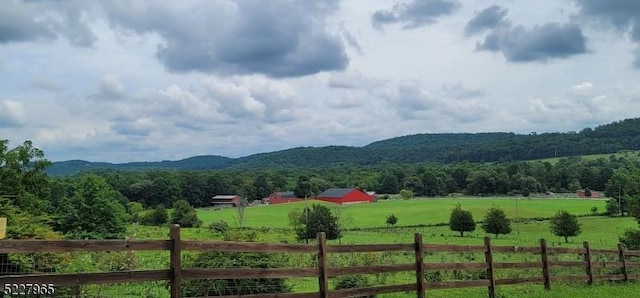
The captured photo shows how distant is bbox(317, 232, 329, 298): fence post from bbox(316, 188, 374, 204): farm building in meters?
117

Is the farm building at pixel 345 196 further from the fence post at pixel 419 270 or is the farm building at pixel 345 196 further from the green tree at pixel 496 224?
the fence post at pixel 419 270

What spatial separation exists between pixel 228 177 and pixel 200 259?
137746 mm

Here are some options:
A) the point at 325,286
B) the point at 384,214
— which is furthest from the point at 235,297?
the point at 384,214

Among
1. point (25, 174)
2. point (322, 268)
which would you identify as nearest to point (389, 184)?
point (25, 174)

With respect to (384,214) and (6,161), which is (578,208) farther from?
(6,161)

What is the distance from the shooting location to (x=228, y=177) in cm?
14700

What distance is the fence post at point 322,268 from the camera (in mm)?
8977

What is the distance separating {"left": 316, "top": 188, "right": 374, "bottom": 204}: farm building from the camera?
127250 mm

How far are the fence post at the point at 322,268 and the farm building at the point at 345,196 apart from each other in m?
117

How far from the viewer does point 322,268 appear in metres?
9.04

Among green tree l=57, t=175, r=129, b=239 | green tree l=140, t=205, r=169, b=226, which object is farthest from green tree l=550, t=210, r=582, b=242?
green tree l=140, t=205, r=169, b=226

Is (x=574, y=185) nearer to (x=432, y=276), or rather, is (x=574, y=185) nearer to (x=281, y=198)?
(x=281, y=198)

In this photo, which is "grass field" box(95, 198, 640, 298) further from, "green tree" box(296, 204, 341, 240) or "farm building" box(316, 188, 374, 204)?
"farm building" box(316, 188, 374, 204)

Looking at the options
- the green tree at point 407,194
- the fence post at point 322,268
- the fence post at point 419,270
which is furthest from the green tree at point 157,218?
the fence post at point 322,268
